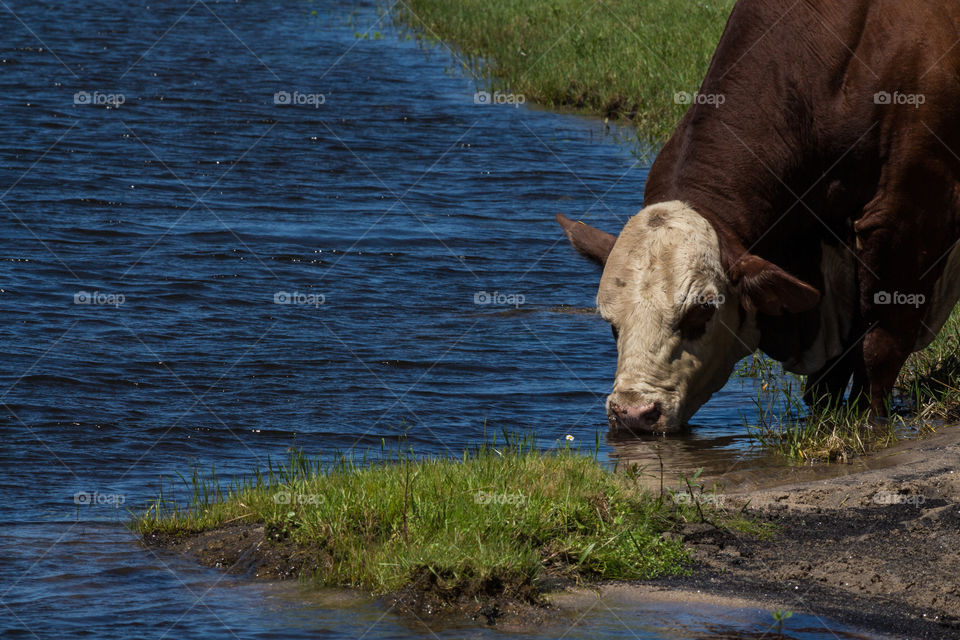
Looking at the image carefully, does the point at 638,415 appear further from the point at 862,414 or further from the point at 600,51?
the point at 600,51

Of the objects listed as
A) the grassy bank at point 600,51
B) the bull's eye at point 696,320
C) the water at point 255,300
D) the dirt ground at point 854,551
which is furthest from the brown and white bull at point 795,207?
the grassy bank at point 600,51

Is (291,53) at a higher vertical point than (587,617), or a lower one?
higher

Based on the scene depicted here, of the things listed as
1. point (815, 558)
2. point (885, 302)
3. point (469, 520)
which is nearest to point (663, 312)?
point (885, 302)

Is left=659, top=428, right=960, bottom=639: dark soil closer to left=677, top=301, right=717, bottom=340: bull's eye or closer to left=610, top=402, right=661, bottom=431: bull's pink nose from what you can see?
left=610, top=402, right=661, bottom=431: bull's pink nose

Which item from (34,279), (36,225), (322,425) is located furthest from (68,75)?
(322,425)

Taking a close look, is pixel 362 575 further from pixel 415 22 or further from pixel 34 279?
pixel 415 22

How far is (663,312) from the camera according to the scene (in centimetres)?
701

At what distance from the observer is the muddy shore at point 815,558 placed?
5.14m

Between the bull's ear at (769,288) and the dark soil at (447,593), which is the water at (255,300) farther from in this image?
the bull's ear at (769,288)

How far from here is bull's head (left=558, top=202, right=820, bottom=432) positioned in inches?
275

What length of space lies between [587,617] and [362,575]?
0.92 meters

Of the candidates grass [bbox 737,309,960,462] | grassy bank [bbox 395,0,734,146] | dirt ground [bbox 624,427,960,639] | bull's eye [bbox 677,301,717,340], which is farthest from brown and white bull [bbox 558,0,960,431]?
grassy bank [bbox 395,0,734,146]

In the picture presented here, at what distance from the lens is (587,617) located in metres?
5.06

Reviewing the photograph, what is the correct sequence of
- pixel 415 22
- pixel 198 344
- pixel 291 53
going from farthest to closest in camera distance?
pixel 415 22 → pixel 291 53 → pixel 198 344
